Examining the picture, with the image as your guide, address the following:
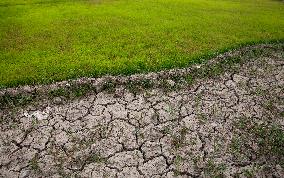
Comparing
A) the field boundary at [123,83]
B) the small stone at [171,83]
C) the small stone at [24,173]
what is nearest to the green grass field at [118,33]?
the field boundary at [123,83]

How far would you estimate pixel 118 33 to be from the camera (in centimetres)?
721

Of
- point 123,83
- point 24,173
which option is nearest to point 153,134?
point 123,83

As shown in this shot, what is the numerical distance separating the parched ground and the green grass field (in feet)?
2.56

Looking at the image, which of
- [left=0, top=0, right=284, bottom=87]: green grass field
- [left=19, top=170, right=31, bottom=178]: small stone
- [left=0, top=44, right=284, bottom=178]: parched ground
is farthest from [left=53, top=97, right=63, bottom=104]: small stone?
[left=19, top=170, right=31, bottom=178]: small stone

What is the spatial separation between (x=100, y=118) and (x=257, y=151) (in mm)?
2313

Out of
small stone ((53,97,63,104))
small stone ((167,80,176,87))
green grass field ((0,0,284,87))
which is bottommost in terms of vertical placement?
small stone ((53,97,63,104))

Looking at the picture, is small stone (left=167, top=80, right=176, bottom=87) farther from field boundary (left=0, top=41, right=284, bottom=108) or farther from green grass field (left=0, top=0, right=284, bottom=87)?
green grass field (left=0, top=0, right=284, bottom=87)

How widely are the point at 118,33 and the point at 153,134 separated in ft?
10.1

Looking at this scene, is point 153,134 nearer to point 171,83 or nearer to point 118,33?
point 171,83

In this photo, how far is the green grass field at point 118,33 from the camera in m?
6.09

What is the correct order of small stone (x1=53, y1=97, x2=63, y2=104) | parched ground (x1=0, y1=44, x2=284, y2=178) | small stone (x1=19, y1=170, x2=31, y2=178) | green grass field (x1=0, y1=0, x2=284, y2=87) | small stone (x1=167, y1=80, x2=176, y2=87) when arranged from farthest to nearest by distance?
green grass field (x1=0, y1=0, x2=284, y2=87)
small stone (x1=167, y1=80, x2=176, y2=87)
small stone (x1=53, y1=97, x2=63, y2=104)
parched ground (x1=0, y1=44, x2=284, y2=178)
small stone (x1=19, y1=170, x2=31, y2=178)

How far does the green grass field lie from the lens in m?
6.09

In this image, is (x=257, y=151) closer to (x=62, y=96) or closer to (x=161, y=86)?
(x=161, y=86)

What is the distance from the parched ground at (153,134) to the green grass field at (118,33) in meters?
0.78
